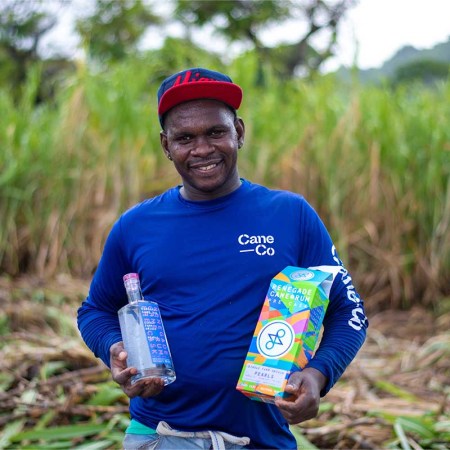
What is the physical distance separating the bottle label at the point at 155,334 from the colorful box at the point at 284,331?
0.19 m

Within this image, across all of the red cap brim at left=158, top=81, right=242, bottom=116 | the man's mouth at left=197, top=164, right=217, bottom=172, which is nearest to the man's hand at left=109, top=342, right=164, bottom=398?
the man's mouth at left=197, top=164, right=217, bottom=172

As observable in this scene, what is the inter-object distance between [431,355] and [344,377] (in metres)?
0.57

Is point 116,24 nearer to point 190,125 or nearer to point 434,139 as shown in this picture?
point 434,139

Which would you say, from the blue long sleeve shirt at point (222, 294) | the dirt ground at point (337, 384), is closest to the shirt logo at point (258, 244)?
the blue long sleeve shirt at point (222, 294)

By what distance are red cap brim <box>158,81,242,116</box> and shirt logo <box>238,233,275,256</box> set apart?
0.37 metres

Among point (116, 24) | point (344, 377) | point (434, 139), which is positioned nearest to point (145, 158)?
point (434, 139)

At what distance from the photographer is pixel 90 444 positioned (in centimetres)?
289

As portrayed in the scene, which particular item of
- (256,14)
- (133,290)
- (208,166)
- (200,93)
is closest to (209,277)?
(133,290)

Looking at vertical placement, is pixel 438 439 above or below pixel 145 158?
below

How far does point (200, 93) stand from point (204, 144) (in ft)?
0.43

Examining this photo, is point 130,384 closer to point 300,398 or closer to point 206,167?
point 300,398

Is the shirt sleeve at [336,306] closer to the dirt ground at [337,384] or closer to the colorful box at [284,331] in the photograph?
the colorful box at [284,331]

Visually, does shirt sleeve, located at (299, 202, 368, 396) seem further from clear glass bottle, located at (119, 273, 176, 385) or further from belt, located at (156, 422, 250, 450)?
clear glass bottle, located at (119, 273, 176, 385)

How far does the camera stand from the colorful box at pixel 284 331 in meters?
1.74
